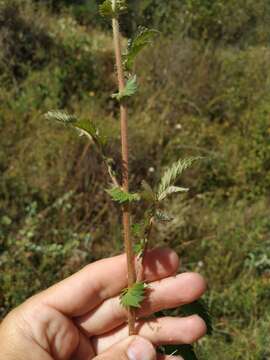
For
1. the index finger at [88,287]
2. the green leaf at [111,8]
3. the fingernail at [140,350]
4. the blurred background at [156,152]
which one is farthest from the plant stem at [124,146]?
the blurred background at [156,152]

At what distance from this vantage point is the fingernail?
3.98 feet

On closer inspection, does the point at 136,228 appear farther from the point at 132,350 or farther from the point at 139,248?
the point at 132,350

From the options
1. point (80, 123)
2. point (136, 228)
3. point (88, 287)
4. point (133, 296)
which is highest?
point (80, 123)

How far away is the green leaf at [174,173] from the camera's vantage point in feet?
3.46

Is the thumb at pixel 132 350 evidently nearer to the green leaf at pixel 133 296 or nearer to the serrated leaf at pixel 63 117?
the green leaf at pixel 133 296

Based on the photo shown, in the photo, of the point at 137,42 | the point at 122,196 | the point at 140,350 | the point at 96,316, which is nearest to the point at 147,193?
the point at 122,196

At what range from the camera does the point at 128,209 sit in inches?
42.1

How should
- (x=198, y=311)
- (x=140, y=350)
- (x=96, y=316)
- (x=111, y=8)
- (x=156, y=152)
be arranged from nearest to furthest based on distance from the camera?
1. (x=111, y=8)
2. (x=140, y=350)
3. (x=198, y=311)
4. (x=96, y=316)
5. (x=156, y=152)

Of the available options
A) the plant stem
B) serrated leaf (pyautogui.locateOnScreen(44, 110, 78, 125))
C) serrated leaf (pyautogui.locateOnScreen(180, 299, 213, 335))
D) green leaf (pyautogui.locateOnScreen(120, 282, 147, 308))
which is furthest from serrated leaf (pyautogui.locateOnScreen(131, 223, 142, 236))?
serrated leaf (pyautogui.locateOnScreen(180, 299, 213, 335))

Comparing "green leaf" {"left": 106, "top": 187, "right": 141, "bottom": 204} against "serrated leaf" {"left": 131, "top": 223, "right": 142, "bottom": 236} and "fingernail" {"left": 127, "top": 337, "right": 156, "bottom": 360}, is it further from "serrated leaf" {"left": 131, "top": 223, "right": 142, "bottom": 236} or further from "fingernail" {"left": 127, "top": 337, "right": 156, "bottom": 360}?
"fingernail" {"left": 127, "top": 337, "right": 156, "bottom": 360}

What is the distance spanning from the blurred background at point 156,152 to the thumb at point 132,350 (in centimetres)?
89

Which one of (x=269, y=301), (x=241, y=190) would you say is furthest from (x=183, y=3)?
(x=269, y=301)

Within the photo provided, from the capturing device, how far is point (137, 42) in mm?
996

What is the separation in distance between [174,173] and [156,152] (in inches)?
122
